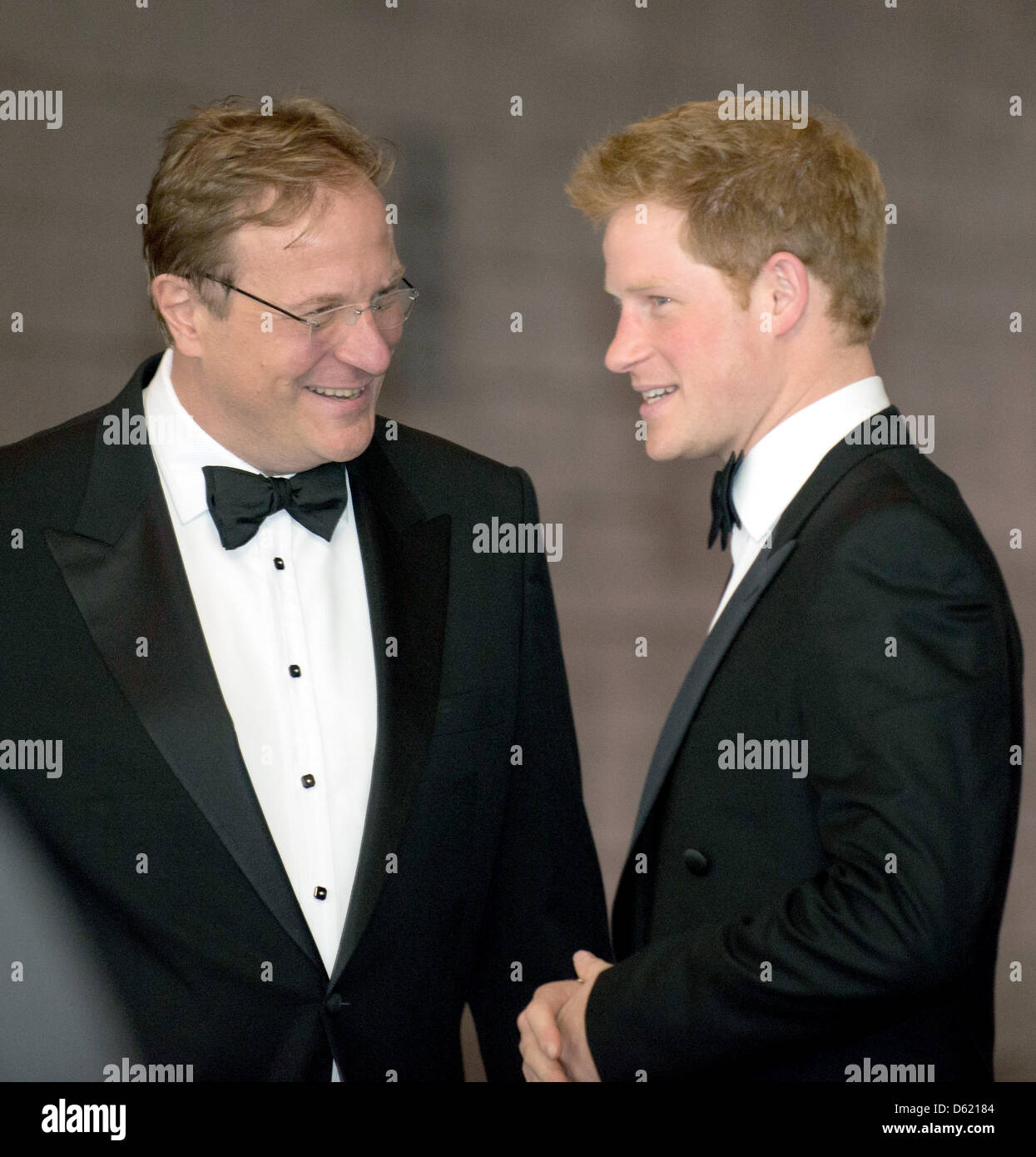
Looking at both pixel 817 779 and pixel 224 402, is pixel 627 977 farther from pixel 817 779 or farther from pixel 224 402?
pixel 224 402

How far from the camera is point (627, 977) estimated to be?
1553 mm

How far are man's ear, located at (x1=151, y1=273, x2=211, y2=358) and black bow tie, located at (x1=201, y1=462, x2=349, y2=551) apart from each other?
21cm

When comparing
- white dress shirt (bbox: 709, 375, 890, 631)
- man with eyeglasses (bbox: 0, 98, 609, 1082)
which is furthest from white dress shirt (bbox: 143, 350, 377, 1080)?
white dress shirt (bbox: 709, 375, 890, 631)

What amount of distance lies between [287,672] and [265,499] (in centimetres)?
26

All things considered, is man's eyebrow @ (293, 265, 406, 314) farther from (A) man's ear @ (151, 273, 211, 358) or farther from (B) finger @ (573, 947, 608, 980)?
(B) finger @ (573, 947, 608, 980)

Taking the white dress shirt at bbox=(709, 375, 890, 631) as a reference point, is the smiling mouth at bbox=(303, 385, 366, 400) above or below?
above

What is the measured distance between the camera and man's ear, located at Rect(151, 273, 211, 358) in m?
2.03

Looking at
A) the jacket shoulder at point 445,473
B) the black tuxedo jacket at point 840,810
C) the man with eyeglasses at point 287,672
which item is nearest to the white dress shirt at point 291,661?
the man with eyeglasses at point 287,672

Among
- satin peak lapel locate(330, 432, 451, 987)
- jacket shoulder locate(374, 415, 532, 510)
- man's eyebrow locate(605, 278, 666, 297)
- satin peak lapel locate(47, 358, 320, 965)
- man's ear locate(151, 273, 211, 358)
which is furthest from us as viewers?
jacket shoulder locate(374, 415, 532, 510)

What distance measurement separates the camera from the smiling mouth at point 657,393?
1751mm

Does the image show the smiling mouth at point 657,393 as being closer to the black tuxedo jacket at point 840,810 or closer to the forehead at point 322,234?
the black tuxedo jacket at point 840,810

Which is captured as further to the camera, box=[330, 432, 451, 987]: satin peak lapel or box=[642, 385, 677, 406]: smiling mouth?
box=[330, 432, 451, 987]: satin peak lapel

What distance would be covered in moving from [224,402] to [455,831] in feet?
2.41
